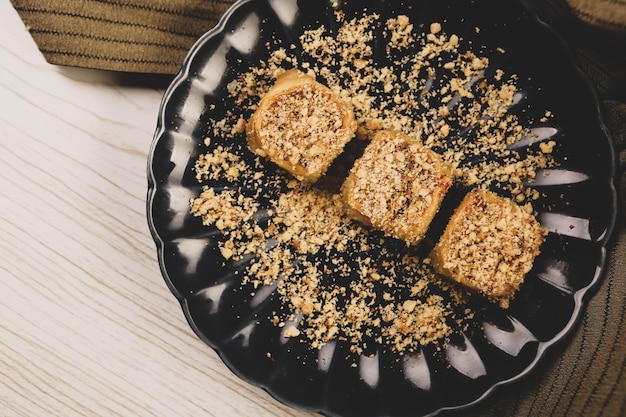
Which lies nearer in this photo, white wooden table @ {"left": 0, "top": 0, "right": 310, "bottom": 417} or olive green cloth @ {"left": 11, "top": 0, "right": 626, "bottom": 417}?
olive green cloth @ {"left": 11, "top": 0, "right": 626, "bottom": 417}

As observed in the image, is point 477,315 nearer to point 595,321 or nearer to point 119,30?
point 595,321

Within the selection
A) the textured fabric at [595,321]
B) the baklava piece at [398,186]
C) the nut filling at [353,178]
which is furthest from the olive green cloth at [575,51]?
the baklava piece at [398,186]

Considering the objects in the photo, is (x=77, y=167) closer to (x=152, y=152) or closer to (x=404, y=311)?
(x=152, y=152)

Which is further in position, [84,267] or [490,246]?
[84,267]

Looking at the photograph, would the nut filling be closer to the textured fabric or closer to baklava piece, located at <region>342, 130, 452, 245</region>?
baklava piece, located at <region>342, 130, 452, 245</region>

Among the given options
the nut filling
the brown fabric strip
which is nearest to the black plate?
the nut filling

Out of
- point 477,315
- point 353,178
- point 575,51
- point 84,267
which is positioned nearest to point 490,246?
point 477,315

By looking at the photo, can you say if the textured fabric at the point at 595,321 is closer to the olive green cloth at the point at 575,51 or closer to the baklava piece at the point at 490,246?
the olive green cloth at the point at 575,51
